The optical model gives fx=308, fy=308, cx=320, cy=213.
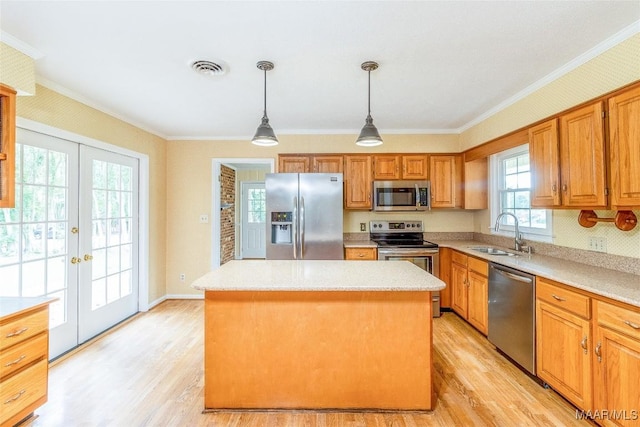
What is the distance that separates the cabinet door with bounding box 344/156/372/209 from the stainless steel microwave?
12cm

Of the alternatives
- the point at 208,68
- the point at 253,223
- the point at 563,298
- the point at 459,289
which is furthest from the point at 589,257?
the point at 253,223

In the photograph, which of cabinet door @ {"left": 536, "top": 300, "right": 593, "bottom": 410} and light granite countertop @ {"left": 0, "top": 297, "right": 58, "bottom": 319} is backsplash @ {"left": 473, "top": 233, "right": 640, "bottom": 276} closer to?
cabinet door @ {"left": 536, "top": 300, "right": 593, "bottom": 410}

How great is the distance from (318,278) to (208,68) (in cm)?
180

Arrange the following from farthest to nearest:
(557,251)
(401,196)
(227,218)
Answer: (227,218), (401,196), (557,251)

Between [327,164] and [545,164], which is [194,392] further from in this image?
[545,164]

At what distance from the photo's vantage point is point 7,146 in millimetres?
1969

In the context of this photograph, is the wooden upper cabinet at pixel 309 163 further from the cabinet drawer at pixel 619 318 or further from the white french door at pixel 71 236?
the cabinet drawer at pixel 619 318

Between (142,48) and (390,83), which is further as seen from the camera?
(390,83)

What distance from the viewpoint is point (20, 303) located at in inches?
76.0

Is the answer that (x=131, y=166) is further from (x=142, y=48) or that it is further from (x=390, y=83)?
(x=390, y=83)

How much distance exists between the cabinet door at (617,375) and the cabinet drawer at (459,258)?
166cm

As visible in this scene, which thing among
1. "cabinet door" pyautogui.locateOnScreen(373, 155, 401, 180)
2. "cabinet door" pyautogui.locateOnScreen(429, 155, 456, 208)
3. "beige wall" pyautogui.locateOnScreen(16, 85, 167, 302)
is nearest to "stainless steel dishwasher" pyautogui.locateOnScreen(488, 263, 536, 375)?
"cabinet door" pyautogui.locateOnScreen(429, 155, 456, 208)

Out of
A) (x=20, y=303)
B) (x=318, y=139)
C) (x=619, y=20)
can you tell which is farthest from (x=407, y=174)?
(x=20, y=303)

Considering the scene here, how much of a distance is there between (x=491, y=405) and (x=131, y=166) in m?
4.36
